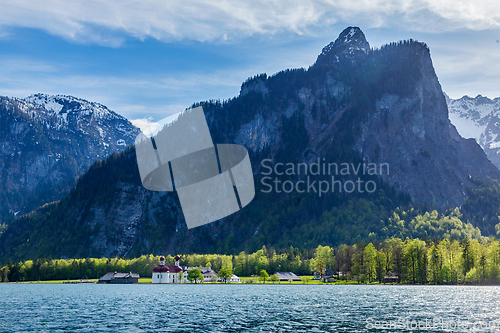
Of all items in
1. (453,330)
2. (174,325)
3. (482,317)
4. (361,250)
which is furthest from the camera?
(361,250)

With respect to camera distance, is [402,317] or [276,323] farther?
[402,317]

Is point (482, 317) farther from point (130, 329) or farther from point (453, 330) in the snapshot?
point (130, 329)

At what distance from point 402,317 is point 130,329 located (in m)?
35.1

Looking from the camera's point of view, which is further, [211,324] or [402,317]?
[402,317]

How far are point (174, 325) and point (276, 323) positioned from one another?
12461mm

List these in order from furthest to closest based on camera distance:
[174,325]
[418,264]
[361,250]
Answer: [361,250] < [418,264] < [174,325]

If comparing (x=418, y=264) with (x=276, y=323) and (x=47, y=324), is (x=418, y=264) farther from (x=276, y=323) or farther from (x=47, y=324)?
(x=47, y=324)

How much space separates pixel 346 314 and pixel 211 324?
Answer: 20.5 metres

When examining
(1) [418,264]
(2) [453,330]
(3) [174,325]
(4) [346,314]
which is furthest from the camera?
(1) [418,264]

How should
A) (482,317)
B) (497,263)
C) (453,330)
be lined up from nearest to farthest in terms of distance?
1. (453,330)
2. (482,317)
3. (497,263)

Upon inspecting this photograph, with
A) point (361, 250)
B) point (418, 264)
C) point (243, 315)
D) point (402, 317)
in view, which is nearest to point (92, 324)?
point (243, 315)

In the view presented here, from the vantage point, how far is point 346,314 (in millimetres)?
67250

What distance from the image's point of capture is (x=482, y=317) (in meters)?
62.0

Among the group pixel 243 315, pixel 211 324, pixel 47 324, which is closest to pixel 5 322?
pixel 47 324
